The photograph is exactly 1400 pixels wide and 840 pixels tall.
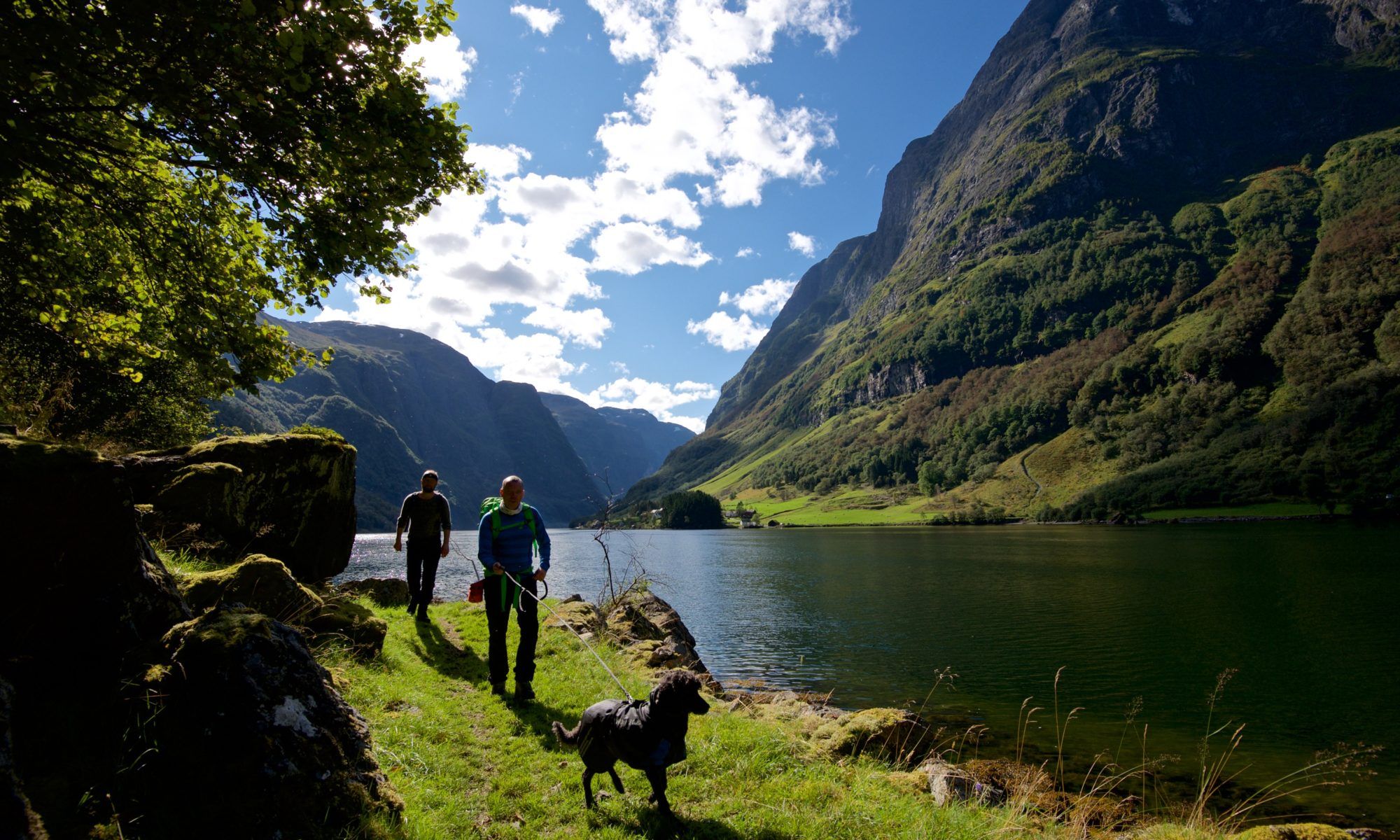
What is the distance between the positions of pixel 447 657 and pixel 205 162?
358 inches

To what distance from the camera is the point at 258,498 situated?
38.9 feet

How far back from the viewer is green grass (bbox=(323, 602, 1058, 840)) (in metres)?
5.91

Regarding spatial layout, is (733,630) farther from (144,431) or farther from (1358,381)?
(1358,381)

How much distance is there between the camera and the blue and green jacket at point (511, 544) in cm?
909

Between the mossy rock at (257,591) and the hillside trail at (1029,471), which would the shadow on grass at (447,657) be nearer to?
the mossy rock at (257,591)

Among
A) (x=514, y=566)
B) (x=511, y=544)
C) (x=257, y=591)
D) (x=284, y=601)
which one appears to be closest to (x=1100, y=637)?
(x=514, y=566)

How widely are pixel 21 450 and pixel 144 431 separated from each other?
19.7 metres

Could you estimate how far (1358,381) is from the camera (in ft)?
419

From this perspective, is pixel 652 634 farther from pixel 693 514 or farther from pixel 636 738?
pixel 693 514

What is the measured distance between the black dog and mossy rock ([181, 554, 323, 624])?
428 centimetres

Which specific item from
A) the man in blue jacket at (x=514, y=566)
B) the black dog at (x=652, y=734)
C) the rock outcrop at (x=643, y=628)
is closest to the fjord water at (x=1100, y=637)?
the rock outcrop at (x=643, y=628)

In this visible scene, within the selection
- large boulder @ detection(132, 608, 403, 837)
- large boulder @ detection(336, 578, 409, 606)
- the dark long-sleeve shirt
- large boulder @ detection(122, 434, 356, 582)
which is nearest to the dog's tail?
large boulder @ detection(132, 608, 403, 837)

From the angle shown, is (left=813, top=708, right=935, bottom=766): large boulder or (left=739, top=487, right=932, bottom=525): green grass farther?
(left=739, top=487, right=932, bottom=525): green grass

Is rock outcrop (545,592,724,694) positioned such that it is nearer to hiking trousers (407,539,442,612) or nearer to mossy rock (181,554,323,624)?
hiking trousers (407,539,442,612)
